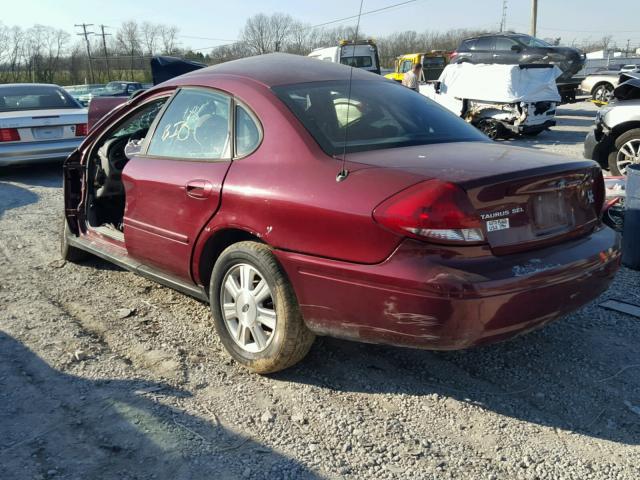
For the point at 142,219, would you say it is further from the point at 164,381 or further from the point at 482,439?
the point at 482,439

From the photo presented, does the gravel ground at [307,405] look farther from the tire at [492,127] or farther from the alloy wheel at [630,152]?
the tire at [492,127]

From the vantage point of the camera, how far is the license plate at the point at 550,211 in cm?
285

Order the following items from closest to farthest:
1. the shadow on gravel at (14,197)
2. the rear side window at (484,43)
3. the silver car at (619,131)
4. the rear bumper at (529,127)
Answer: the silver car at (619,131), the shadow on gravel at (14,197), the rear bumper at (529,127), the rear side window at (484,43)

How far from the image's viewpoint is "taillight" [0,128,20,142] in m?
9.18

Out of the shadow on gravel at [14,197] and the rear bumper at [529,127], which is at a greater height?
the rear bumper at [529,127]

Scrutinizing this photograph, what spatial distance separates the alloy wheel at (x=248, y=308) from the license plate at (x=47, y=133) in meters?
7.45

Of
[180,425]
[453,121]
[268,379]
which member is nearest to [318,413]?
[268,379]

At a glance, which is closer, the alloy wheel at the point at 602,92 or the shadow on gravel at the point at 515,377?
the shadow on gravel at the point at 515,377

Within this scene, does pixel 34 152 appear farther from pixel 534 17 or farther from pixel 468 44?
pixel 534 17

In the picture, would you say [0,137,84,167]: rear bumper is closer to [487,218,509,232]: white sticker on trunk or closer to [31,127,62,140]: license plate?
[31,127,62,140]: license plate

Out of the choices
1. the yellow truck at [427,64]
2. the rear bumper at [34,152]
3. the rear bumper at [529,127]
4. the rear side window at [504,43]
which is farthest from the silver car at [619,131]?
the yellow truck at [427,64]

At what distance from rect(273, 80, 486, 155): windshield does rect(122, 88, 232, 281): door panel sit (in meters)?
Answer: 0.51

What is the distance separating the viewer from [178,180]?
365 centimetres

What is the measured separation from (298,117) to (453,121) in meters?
1.17
